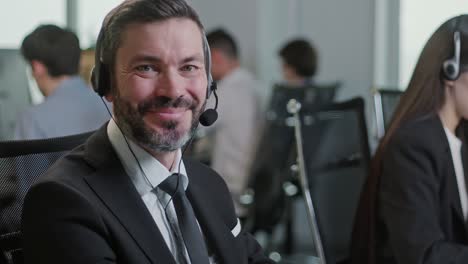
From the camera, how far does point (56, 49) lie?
3211mm

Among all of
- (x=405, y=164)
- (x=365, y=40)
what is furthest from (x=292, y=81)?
(x=405, y=164)

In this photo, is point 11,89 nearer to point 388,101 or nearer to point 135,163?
point 388,101

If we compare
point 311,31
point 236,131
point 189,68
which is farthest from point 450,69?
point 311,31

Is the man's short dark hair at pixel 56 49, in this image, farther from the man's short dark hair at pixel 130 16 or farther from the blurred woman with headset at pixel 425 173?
the man's short dark hair at pixel 130 16

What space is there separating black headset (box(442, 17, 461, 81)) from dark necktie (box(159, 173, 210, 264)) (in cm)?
88

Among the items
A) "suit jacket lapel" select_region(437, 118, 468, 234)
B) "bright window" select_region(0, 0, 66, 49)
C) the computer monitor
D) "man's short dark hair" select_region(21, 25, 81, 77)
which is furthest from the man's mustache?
"bright window" select_region(0, 0, 66, 49)

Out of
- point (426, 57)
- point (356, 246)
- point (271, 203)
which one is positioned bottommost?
point (271, 203)

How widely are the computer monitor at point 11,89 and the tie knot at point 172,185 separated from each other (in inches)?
67.7

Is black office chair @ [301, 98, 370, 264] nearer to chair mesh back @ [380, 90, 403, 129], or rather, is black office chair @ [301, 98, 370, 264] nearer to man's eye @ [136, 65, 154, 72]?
chair mesh back @ [380, 90, 403, 129]

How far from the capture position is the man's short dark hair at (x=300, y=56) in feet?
15.8

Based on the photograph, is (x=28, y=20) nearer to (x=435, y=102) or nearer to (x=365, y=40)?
(x=365, y=40)

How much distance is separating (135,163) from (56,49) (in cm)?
194

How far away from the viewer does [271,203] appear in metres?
4.16

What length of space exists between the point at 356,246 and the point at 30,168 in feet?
3.03
